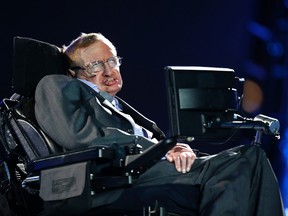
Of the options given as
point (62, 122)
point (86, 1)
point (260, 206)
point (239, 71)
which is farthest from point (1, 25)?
point (260, 206)

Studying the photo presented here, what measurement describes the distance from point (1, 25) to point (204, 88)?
5.66 feet

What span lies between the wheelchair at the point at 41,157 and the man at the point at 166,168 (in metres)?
0.05

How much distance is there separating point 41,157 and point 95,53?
0.75 m

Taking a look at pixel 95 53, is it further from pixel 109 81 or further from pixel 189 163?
pixel 189 163

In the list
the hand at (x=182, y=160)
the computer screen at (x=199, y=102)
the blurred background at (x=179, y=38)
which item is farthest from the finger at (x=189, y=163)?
the blurred background at (x=179, y=38)

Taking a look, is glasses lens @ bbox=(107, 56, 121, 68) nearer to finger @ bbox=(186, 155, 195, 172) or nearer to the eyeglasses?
the eyeglasses

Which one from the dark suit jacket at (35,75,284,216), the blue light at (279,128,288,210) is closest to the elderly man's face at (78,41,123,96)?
the dark suit jacket at (35,75,284,216)

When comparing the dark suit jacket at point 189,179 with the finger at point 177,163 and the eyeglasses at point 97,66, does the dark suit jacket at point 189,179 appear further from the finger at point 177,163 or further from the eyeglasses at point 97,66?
the eyeglasses at point 97,66

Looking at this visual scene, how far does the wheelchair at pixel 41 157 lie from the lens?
2.15 meters

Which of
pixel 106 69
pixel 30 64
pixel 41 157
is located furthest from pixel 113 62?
pixel 41 157

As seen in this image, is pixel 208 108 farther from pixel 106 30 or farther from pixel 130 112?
pixel 106 30

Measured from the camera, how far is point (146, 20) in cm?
409

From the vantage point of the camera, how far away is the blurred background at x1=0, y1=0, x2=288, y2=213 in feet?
12.4

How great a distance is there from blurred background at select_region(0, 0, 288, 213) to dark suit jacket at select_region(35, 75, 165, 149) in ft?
3.72
